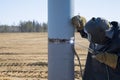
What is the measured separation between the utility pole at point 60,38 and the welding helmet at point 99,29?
34cm

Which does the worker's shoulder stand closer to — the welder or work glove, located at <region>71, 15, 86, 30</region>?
the welder

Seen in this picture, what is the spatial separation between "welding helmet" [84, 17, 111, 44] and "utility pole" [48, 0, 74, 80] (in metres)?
0.34

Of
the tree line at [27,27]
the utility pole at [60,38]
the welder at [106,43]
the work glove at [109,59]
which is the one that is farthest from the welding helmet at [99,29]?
the tree line at [27,27]

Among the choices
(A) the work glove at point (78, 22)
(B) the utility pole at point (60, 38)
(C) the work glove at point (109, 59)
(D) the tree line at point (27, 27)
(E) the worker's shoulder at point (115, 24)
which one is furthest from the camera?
(D) the tree line at point (27, 27)

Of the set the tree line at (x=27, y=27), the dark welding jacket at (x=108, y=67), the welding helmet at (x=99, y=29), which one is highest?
the welding helmet at (x=99, y=29)

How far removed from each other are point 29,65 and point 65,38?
42.6ft

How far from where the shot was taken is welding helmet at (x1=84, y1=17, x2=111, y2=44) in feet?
8.85

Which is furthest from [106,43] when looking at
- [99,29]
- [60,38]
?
[60,38]

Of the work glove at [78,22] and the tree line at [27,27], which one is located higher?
the work glove at [78,22]

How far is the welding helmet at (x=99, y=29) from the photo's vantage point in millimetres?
2697

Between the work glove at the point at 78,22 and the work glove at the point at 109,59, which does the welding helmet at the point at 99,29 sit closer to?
the work glove at the point at 109,59

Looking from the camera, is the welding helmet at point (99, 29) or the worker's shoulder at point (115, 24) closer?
the welding helmet at point (99, 29)

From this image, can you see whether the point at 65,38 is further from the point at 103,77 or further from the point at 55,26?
the point at 103,77

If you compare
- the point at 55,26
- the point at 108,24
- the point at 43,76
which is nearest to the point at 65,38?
the point at 55,26
